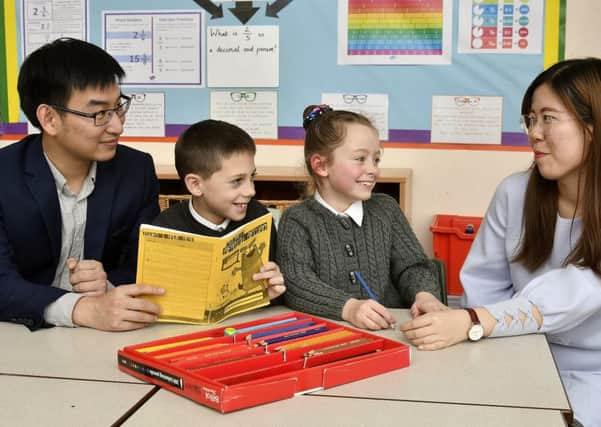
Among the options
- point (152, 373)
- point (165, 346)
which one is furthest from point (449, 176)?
point (152, 373)

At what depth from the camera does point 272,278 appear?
1.59 m

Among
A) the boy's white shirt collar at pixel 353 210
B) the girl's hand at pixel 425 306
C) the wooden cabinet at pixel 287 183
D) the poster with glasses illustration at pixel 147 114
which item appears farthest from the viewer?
the poster with glasses illustration at pixel 147 114

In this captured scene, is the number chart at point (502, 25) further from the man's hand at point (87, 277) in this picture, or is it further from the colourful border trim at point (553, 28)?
the man's hand at point (87, 277)

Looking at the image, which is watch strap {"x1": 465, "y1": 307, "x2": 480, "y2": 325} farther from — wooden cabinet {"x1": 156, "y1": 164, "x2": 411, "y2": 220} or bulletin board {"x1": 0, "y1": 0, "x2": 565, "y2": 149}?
bulletin board {"x1": 0, "y1": 0, "x2": 565, "y2": 149}

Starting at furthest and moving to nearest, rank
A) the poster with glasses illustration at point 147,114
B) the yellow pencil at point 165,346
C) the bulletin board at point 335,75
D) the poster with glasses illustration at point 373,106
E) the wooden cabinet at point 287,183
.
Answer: the poster with glasses illustration at point 147,114 < the poster with glasses illustration at point 373,106 < the bulletin board at point 335,75 < the wooden cabinet at point 287,183 < the yellow pencil at point 165,346

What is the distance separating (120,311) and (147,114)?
239cm

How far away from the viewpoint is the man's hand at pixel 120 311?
4.74 feet

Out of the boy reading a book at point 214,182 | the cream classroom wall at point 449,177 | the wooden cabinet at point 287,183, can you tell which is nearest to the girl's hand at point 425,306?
the boy reading a book at point 214,182

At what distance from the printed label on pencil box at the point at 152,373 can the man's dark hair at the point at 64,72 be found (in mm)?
882

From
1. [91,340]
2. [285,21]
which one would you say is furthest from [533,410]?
[285,21]

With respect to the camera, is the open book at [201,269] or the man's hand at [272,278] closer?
the open book at [201,269]

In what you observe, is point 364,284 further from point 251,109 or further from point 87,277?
point 251,109

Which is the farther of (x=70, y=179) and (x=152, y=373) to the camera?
(x=70, y=179)

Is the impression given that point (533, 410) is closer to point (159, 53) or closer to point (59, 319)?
point (59, 319)
